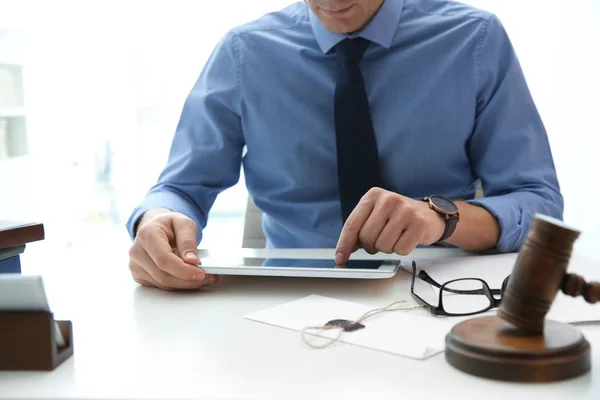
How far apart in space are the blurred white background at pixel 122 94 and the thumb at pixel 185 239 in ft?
10.9

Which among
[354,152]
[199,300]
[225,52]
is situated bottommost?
[199,300]

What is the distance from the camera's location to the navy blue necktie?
1.40m

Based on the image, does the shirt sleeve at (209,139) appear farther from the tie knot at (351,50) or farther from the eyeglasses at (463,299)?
the eyeglasses at (463,299)

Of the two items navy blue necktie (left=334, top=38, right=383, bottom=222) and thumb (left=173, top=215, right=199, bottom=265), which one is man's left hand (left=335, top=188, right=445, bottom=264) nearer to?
thumb (left=173, top=215, right=199, bottom=265)

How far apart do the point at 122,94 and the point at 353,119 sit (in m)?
3.67

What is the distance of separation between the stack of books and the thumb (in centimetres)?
20

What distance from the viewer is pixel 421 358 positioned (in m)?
0.69

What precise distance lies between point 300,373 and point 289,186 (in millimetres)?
870

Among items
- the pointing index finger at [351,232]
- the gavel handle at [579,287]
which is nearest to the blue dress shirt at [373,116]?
the pointing index finger at [351,232]

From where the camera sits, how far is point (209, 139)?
1527mm

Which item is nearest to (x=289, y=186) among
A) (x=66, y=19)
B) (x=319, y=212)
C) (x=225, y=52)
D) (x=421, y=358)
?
(x=319, y=212)

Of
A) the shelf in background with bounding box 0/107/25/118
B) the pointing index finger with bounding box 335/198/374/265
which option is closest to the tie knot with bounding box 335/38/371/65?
the pointing index finger with bounding box 335/198/374/265

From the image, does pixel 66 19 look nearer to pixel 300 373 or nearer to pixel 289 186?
pixel 289 186

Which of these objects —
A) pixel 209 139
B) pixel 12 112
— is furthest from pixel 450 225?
pixel 12 112
